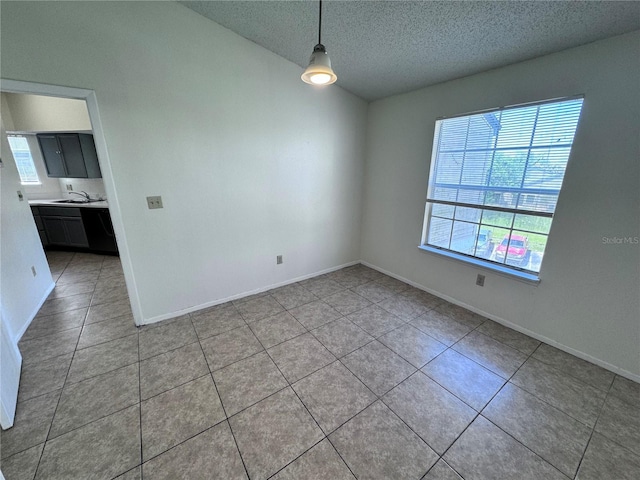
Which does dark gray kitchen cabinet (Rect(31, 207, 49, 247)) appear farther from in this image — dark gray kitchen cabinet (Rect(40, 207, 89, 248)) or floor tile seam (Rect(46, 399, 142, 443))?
floor tile seam (Rect(46, 399, 142, 443))

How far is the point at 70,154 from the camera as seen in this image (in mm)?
4195

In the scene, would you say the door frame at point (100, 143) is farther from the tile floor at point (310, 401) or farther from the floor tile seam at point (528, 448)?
the floor tile seam at point (528, 448)

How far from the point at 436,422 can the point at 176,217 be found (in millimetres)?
2734

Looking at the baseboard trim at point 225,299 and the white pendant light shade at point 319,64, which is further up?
the white pendant light shade at point 319,64

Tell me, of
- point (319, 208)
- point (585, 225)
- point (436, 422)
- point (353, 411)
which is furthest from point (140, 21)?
point (585, 225)

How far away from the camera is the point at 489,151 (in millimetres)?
2453

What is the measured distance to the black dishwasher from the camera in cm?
421

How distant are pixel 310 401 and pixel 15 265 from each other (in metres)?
3.19

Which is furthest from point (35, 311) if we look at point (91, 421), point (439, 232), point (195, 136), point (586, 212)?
point (586, 212)

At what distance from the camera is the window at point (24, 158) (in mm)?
4484

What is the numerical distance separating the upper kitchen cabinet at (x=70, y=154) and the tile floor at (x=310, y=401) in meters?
2.80

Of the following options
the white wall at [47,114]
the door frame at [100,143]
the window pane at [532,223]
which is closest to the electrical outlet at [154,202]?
the door frame at [100,143]

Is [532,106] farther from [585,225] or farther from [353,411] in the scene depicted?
[353,411]

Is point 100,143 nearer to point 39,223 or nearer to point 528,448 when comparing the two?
point 528,448
